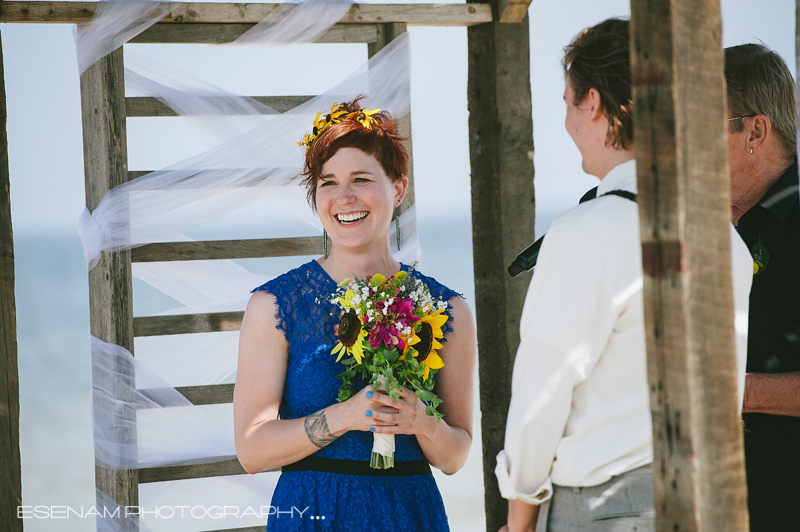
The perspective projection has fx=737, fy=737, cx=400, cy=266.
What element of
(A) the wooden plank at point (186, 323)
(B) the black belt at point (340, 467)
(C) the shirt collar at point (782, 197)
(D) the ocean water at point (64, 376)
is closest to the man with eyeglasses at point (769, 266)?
(C) the shirt collar at point (782, 197)

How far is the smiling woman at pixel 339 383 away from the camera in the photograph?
2.05 metres

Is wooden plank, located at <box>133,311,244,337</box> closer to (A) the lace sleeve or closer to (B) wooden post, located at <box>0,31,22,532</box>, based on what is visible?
(B) wooden post, located at <box>0,31,22,532</box>

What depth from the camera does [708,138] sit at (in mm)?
1271

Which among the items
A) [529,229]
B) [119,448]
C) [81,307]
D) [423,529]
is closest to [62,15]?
[119,448]

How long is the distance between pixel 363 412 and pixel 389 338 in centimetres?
21

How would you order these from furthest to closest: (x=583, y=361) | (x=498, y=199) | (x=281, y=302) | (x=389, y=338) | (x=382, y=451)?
1. (x=498, y=199)
2. (x=281, y=302)
3. (x=382, y=451)
4. (x=389, y=338)
5. (x=583, y=361)

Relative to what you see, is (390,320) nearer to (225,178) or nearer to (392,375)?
(392,375)

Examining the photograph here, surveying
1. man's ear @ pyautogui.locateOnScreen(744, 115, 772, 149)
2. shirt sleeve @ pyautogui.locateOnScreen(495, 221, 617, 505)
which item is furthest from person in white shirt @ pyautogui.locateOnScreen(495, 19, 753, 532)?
man's ear @ pyautogui.locateOnScreen(744, 115, 772, 149)

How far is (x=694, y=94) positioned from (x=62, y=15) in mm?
3396

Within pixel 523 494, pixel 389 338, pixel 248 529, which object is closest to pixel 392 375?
pixel 389 338

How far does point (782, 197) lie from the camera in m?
2.08

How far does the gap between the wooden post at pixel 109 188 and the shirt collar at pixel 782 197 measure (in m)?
2.98

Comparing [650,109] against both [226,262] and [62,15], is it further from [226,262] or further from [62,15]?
[62,15]

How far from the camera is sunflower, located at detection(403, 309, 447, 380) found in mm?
2059
